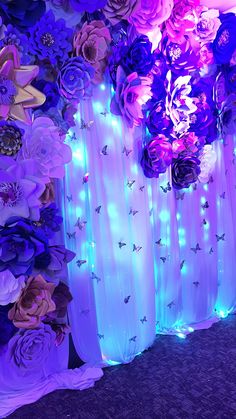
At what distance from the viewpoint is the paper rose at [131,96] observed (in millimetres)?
1968

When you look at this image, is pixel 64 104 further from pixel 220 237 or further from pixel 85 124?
pixel 220 237

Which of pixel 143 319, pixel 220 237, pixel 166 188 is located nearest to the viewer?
pixel 143 319

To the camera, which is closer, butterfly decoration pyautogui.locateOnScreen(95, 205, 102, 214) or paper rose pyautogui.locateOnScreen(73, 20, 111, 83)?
paper rose pyautogui.locateOnScreen(73, 20, 111, 83)

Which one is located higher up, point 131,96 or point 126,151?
point 131,96

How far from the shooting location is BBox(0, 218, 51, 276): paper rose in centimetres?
144

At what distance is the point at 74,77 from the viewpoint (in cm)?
178

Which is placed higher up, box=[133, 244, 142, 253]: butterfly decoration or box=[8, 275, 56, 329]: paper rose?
box=[133, 244, 142, 253]: butterfly decoration

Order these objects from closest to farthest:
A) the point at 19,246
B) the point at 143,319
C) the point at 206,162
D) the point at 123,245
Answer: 1. the point at 19,246
2. the point at 123,245
3. the point at 143,319
4. the point at 206,162

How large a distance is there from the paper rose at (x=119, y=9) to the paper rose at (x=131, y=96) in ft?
0.81

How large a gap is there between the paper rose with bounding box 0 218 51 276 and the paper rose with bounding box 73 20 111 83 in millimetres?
905

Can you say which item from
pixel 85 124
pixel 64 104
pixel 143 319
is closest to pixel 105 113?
pixel 85 124

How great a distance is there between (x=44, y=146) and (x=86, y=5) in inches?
29.0

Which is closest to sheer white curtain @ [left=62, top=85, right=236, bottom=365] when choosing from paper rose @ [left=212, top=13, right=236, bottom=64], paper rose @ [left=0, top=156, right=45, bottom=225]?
paper rose @ [left=0, top=156, right=45, bottom=225]

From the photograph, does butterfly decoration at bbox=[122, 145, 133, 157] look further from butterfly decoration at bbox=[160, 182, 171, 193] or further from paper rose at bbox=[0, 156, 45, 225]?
paper rose at bbox=[0, 156, 45, 225]
